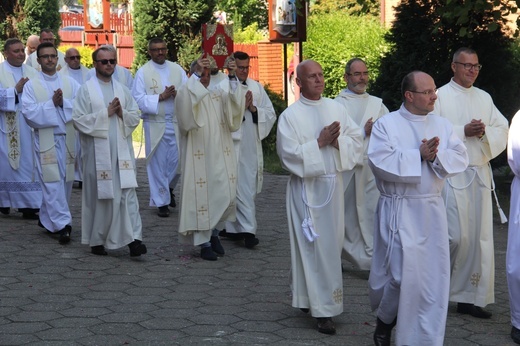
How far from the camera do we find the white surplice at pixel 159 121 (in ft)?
40.3

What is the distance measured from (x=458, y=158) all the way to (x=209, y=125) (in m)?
3.56

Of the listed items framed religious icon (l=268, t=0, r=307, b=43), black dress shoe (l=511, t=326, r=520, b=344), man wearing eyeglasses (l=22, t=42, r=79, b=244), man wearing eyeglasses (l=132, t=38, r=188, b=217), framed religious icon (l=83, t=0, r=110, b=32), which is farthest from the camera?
framed religious icon (l=83, t=0, r=110, b=32)

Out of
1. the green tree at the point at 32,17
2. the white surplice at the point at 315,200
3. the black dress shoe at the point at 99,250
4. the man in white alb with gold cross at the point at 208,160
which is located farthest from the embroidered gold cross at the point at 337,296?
the green tree at the point at 32,17

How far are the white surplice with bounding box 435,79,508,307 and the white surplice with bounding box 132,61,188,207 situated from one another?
494cm

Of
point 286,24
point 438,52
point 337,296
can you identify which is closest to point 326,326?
point 337,296

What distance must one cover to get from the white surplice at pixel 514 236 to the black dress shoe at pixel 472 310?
0.50m

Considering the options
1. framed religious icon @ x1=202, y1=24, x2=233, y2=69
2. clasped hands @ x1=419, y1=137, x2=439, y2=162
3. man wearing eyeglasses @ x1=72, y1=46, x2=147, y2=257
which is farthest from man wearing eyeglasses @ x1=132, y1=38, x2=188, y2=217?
clasped hands @ x1=419, y1=137, x2=439, y2=162

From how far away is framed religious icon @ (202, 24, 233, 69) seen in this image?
31.5ft

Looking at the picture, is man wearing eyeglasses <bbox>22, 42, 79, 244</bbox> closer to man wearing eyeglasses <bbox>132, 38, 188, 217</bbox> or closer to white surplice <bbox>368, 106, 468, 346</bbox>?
man wearing eyeglasses <bbox>132, 38, 188, 217</bbox>

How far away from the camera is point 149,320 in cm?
751

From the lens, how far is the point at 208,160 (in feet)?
32.0

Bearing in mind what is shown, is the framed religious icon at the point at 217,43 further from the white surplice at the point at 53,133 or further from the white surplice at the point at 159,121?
the white surplice at the point at 159,121

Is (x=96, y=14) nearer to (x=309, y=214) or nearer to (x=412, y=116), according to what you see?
(x=309, y=214)

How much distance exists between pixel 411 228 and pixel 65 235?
190 inches
